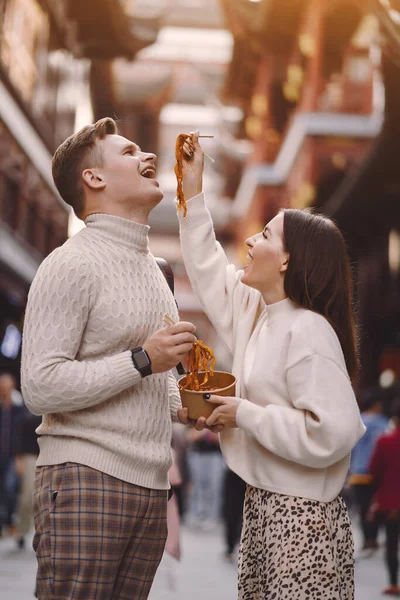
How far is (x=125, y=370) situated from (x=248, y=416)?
0.44m

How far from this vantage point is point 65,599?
255cm

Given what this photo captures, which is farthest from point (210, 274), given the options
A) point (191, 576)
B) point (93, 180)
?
point (191, 576)

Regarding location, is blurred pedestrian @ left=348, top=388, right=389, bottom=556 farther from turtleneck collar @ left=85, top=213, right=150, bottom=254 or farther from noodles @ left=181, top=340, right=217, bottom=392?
turtleneck collar @ left=85, top=213, right=150, bottom=254

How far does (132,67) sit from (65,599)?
34.7 metres

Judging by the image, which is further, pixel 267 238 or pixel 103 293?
pixel 267 238

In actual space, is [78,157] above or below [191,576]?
above

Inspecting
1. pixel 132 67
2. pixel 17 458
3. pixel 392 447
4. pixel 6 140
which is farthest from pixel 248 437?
pixel 132 67

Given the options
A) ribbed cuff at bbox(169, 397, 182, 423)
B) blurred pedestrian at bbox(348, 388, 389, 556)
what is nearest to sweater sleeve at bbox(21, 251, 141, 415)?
ribbed cuff at bbox(169, 397, 182, 423)

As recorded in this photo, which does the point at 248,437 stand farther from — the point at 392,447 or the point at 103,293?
the point at 392,447

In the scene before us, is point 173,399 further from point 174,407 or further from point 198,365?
point 198,365

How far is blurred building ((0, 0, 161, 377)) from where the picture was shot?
14.6 m

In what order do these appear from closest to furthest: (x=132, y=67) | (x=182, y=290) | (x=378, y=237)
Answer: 1. (x=378, y=237)
2. (x=132, y=67)
3. (x=182, y=290)

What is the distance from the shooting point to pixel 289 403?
2.85 metres

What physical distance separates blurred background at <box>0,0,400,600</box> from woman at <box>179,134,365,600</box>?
0.40m
